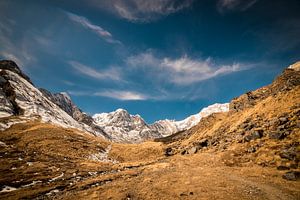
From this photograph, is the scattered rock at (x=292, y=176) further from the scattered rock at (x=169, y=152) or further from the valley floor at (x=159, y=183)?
the scattered rock at (x=169, y=152)

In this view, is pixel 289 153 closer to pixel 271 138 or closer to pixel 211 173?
pixel 271 138

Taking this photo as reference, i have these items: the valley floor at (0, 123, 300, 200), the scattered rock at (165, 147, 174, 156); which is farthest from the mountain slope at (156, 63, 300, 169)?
the scattered rock at (165, 147, 174, 156)

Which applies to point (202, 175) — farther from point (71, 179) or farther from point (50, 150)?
point (50, 150)

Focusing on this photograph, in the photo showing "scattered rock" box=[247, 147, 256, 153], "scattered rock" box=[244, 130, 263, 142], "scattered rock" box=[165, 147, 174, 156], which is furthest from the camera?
"scattered rock" box=[165, 147, 174, 156]

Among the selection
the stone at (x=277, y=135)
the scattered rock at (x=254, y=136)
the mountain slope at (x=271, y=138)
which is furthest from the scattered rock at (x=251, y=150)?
the scattered rock at (x=254, y=136)

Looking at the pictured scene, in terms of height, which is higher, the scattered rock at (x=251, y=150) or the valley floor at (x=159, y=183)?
the scattered rock at (x=251, y=150)

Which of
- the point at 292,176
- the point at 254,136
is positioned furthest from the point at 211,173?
the point at 254,136

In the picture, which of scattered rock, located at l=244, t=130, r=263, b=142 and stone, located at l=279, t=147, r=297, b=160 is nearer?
stone, located at l=279, t=147, r=297, b=160

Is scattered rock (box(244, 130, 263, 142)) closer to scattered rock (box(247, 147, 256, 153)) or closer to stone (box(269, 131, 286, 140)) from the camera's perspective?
stone (box(269, 131, 286, 140))

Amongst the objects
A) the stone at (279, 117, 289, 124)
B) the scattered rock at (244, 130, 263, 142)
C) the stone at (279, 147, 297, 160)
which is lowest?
the stone at (279, 147, 297, 160)

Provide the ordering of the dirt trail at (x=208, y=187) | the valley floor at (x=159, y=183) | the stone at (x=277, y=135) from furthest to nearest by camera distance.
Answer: the stone at (x=277, y=135) < the valley floor at (x=159, y=183) < the dirt trail at (x=208, y=187)

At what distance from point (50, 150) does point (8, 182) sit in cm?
4846

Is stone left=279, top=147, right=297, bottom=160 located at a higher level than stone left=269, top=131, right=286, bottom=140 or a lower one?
lower

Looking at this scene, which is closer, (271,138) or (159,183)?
(159,183)
